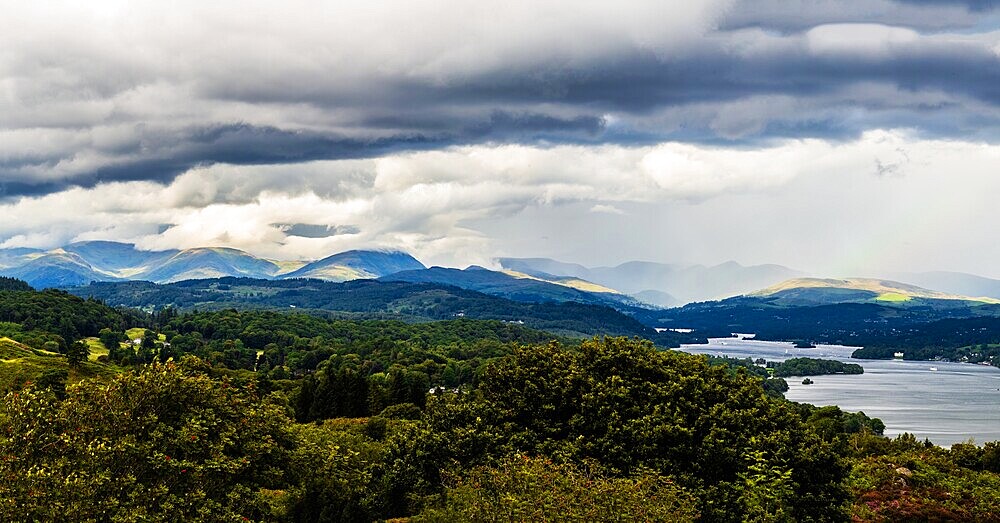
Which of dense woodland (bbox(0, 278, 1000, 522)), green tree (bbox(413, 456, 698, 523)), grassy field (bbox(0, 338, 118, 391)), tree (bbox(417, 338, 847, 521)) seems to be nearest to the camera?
dense woodland (bbox(0, 278, 1000, 522))

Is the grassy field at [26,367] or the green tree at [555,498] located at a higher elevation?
the green tree at [555,498]

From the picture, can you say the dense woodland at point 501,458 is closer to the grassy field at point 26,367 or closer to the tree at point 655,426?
the tree at point 655,426

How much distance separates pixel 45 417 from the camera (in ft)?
109

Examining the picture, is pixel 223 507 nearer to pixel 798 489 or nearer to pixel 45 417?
pixel 45 417

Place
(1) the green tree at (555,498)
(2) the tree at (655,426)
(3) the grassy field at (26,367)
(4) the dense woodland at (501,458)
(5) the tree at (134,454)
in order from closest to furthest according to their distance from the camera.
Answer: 1. (5) the tree at (134,454)
2. (4) the dense woodland at (501,458)
3. (1) the green tree at (555,498)
4. (2) the tree at (655,426)
5. (3) the grassy field at (26,367)

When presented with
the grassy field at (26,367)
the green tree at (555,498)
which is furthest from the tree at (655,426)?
the grassy field at (26,367)

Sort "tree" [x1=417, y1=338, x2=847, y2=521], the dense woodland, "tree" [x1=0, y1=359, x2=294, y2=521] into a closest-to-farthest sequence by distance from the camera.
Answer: "tree" [x1=0, y1=359, x2=294, y2=521] < the dense woodland < "tree" [x1=417, y1=338, x2=847, y2=521]

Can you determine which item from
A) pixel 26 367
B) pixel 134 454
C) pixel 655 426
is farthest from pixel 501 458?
pixel 26 367

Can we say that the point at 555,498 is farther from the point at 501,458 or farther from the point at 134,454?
the point at 134,454

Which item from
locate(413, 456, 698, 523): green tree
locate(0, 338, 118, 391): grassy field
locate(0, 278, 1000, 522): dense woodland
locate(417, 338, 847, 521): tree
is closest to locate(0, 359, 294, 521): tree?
locate(0, 278, 1000, 522): dense woodland

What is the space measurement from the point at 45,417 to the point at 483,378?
3206 cm

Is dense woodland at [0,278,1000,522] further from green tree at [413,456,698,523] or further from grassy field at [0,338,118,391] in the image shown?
grassy field at [0,338,118,391]

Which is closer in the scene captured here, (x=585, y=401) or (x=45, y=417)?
(x=45, y=417)

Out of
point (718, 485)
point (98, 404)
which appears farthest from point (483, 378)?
point (98, 404)
